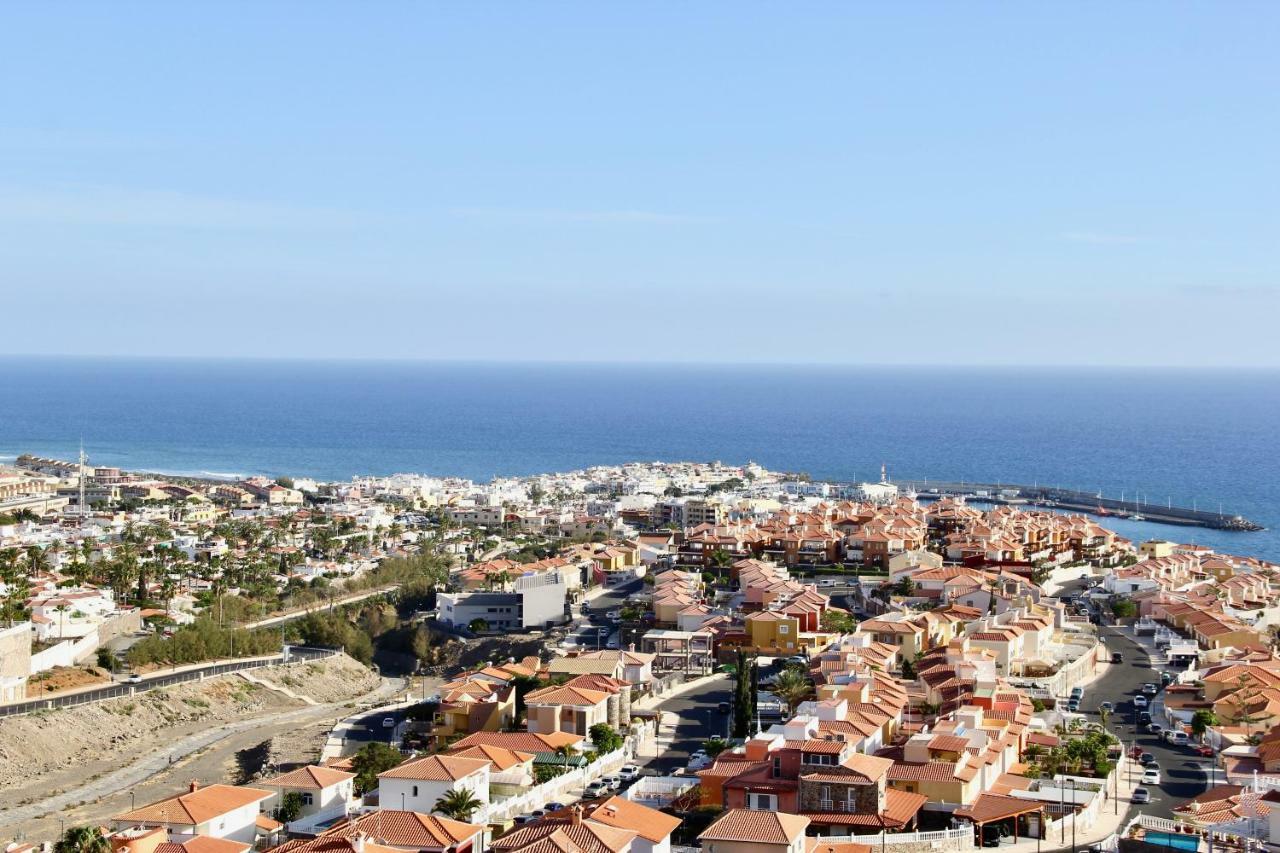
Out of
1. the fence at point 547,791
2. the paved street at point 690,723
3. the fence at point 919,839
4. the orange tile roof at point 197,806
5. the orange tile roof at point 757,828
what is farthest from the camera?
the paved street at point 690,723

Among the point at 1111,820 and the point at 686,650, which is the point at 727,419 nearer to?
the point at 686,650

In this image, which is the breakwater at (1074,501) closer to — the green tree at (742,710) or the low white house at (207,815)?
the green tree at (742,710)

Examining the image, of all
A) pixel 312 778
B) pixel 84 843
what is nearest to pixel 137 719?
pixel 312 778

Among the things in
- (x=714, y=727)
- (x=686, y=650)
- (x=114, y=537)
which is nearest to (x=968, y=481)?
(x=114, y=537)

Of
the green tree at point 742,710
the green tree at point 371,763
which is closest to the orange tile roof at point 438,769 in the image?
the green tree at point 371,763

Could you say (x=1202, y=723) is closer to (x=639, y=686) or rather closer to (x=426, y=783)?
(x=639, y=686)

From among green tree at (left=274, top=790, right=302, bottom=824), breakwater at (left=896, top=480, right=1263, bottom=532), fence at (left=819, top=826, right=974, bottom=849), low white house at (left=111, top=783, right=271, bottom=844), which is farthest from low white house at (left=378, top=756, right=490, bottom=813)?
breakwater at (left=896, top=480, right=1263, bottom=532)
